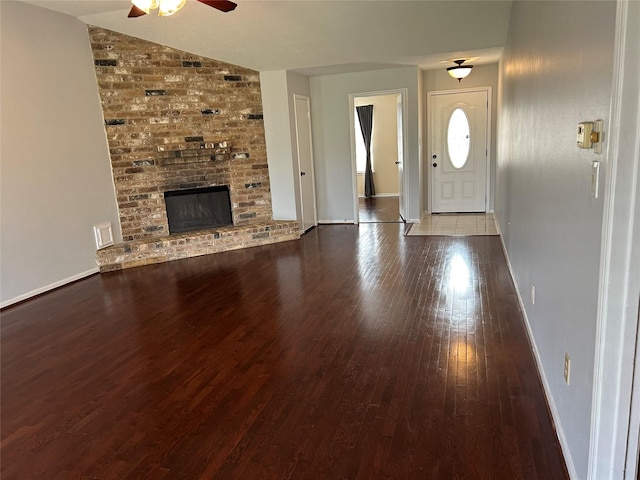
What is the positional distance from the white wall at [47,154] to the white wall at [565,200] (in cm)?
440

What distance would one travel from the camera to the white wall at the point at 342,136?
6.79 m

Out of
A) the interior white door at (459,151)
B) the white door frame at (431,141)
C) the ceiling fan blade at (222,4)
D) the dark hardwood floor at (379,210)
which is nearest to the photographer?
the ceiling fan blade at (222,4)

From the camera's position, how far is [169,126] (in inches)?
A: 223

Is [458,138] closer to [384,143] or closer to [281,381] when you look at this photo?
[384,143]

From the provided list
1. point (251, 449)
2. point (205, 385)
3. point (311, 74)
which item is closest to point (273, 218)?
point (311, 74)

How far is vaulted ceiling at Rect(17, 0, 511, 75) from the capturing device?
4.31 m

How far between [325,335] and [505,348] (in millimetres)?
1167

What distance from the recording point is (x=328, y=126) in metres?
7.22

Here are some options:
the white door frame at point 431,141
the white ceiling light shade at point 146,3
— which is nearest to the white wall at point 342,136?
the white door frame at point 431,141

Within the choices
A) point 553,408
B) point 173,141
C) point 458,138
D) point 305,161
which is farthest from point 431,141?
point 553,408

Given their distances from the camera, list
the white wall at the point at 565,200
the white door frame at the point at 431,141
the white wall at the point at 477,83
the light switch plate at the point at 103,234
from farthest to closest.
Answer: the white door frame at the point at 431,141, the white wall at the point at 477,83, the light switch plate at the point at 103,234, the white wall at the point at 565,200

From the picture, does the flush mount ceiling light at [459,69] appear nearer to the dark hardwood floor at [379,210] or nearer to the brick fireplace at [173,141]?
the dark hardwood floor at [379,210]

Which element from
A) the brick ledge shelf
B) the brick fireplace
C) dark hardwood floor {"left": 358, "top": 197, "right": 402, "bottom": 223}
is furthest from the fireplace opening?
dark hardwood floor {"left": 358, "top": 197, "right": 402, "bottom": 223}

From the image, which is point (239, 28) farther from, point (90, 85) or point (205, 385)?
point (205, 385)
